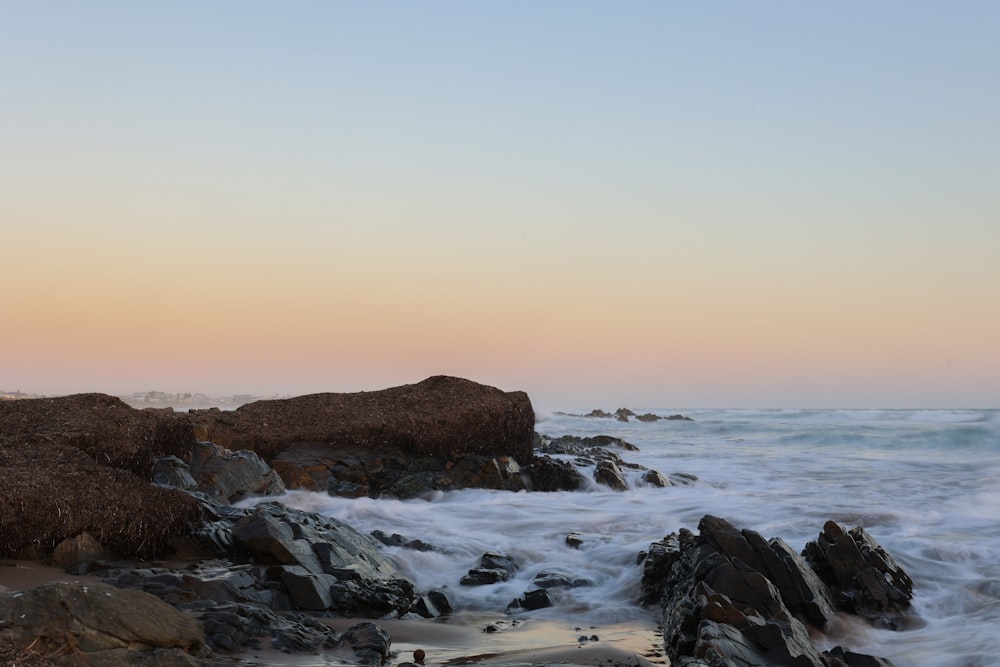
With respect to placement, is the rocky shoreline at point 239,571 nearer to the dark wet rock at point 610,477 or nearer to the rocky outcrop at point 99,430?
the rocky outcrop at point 99,430

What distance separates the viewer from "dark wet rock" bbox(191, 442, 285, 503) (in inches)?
505

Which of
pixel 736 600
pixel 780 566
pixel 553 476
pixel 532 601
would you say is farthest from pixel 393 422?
pixel 736 600

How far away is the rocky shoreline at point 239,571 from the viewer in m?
5.38

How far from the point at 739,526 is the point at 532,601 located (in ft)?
18.5

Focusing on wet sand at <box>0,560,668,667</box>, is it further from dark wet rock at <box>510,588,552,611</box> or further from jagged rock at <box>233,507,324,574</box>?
jagged rock at <box>233,507,324,574</box>

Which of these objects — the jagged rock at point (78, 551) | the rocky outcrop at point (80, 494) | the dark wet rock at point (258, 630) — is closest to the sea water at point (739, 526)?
the dark wet rock at point (258, 630)

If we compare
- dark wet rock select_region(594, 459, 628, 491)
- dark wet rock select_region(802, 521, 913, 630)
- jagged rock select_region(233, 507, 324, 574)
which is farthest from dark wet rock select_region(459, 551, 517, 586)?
dark wet rock select_region(594, 459, 628, 491)

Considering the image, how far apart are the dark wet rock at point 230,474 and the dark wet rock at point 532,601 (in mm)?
5944

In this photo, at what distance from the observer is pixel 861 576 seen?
8656 millimetres

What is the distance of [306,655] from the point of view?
6.04 meters

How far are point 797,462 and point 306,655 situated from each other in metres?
22.4

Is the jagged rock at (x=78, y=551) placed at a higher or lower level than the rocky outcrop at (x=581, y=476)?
higher

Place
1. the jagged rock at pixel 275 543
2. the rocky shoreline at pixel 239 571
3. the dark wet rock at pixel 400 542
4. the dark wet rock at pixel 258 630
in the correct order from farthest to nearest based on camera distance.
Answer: the dark wet rock at pixel 400 542 < the jagged rock at pixel 275 543 < the dark wet rock at pixel 258 630 < the rocky shoreline at pixel 239 571

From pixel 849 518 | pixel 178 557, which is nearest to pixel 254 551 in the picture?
pixel 178 557
